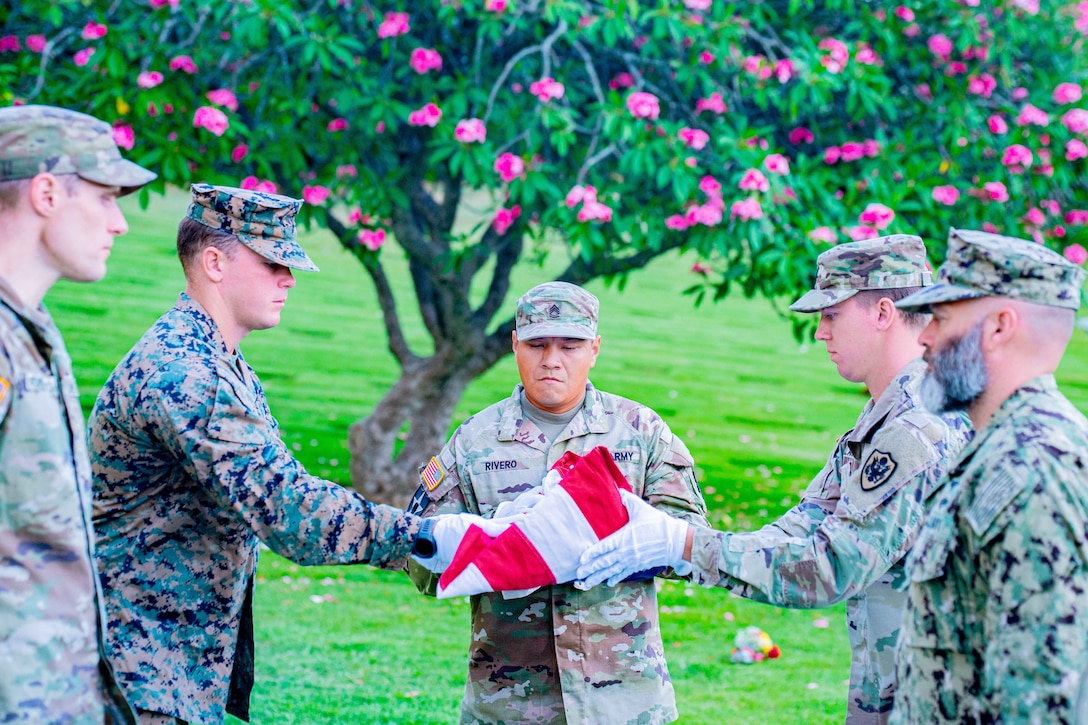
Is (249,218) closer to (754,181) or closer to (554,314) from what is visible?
(554,314)

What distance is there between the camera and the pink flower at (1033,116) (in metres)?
8.12

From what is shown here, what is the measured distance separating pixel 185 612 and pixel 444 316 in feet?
21.7

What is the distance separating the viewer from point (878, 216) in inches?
290

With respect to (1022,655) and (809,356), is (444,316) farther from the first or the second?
(809,356)

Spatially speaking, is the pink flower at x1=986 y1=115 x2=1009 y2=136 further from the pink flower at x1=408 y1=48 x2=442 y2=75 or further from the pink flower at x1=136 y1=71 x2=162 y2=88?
the pink flower at x1=136 y1=71 x2=162 y2=88

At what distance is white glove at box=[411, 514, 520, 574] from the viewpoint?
3.42 m

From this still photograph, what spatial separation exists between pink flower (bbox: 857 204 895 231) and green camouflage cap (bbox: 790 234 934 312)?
12.8ft

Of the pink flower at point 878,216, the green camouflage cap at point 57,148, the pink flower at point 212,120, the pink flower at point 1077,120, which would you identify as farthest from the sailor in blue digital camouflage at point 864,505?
the pink flower at point 1077,120

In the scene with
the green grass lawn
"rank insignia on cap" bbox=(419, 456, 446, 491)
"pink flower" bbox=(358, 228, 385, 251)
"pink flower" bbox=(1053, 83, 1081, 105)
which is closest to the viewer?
"rank insignia on cap" bbox=(419, 456, 446, 491)

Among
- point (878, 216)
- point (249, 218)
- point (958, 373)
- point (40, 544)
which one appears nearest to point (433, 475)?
point (249, 218)

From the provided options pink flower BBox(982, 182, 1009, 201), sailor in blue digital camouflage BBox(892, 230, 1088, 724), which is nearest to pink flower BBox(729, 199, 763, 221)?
pink flower BBox(982, 182, 1009, 201)

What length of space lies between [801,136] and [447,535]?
19.8 feet

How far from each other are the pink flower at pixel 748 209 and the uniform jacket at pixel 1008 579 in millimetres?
4838

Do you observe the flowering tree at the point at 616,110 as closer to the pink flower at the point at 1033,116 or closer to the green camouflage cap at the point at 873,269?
the pink flower at the point at 1033,116
